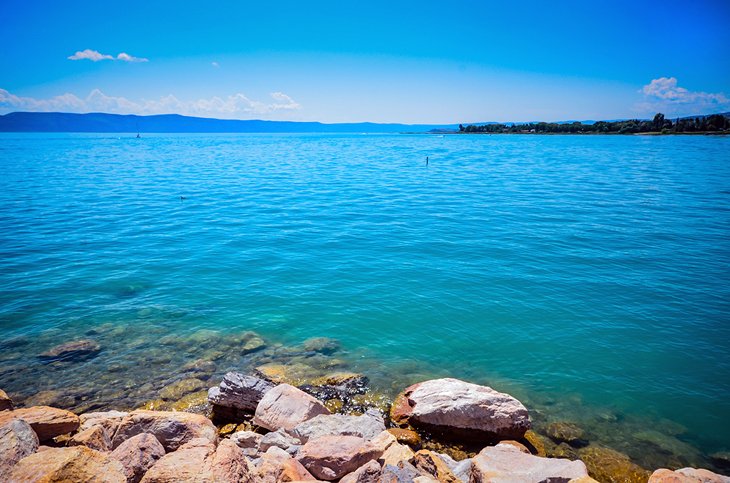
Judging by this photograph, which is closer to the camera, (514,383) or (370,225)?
(514,383)

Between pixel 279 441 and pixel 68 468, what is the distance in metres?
3.55

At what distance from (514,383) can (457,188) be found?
31.9 meters

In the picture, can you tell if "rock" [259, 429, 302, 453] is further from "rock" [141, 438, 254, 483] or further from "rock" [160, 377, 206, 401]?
"rock" [160, 377, 206, 401]

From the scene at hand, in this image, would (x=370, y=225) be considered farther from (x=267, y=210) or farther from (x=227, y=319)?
(x=227, y=319)

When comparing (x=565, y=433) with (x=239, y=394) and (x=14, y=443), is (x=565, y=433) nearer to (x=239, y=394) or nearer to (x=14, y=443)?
(x=239, y=394)

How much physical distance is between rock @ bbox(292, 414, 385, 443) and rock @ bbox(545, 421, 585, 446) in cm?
397

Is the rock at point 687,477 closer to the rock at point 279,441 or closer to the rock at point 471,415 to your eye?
the rock at point 471,415

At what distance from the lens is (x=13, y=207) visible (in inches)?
1228

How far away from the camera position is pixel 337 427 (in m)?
7.74

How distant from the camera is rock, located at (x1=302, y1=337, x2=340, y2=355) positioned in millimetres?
12047

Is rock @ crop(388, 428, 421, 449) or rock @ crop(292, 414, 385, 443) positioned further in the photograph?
rock @ crop(388, 428, 421, 449)

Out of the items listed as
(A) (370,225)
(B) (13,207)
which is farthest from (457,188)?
(B) (13,207)

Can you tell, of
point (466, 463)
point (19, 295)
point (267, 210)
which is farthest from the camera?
point (267, 210)

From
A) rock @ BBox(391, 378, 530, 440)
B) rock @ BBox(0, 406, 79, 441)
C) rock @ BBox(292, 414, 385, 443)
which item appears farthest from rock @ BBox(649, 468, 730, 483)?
rock @ BBox(0, 406, 79, 441)
